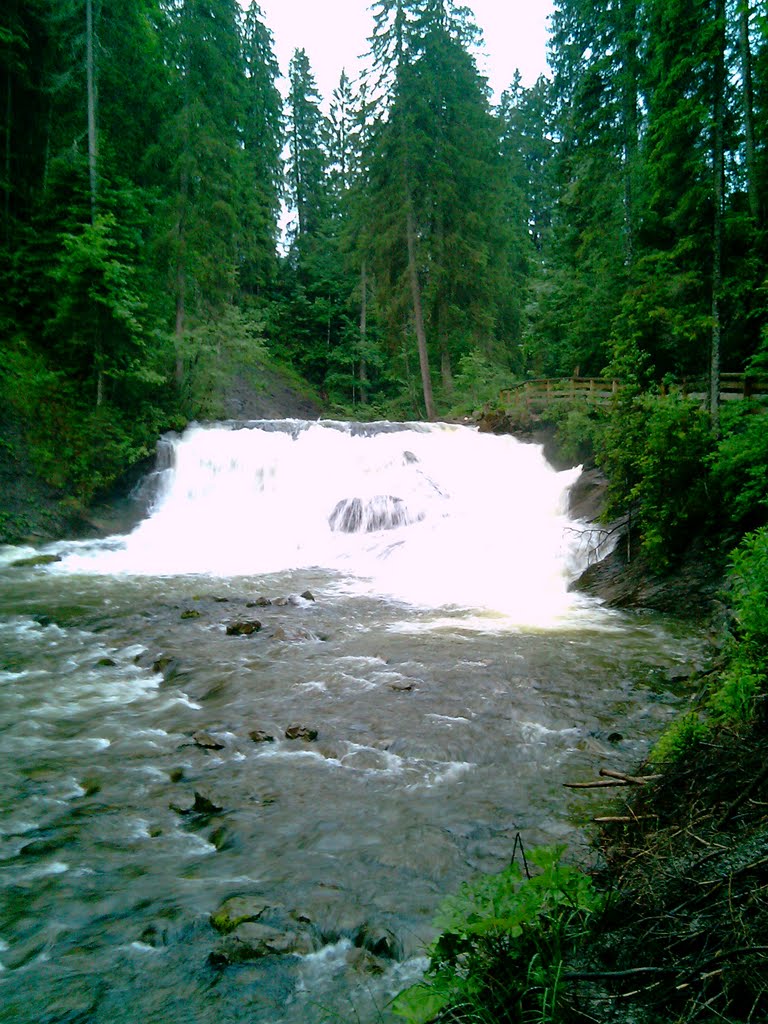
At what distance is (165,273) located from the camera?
20.7 m

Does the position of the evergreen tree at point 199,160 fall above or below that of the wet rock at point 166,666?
above

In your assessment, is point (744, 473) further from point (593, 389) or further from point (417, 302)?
point (417, 302)

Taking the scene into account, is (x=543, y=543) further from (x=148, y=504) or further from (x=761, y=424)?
(x=148, y=504)

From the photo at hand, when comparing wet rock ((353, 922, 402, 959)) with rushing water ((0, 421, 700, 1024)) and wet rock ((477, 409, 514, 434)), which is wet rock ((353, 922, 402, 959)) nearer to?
rushing water ((0, 421, 700, 1024))

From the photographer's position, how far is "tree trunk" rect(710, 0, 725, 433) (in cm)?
1237

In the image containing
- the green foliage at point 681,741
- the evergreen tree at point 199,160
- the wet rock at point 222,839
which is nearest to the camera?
the green foliage at point 681,741

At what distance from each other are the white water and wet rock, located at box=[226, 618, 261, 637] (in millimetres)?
3230

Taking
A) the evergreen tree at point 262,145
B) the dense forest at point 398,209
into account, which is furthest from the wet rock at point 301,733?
the evergreen tree at point 262,145

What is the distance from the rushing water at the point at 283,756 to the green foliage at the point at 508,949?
29.7 inches

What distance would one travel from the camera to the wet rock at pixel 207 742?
5.43 m

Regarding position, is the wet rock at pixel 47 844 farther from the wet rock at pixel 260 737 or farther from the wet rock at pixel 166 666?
the wet rock at pixel 166 666

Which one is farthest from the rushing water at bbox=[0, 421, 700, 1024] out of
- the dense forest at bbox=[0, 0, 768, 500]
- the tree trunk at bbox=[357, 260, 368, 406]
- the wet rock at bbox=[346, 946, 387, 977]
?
the tree trunk at bbox=[357, 260, 368, 406]

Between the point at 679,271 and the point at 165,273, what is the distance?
51.4 ft

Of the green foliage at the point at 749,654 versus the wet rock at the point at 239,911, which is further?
the green foliage at the point at 749,654
